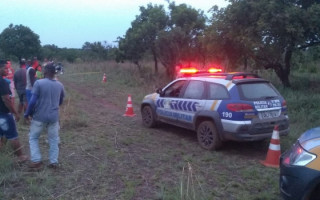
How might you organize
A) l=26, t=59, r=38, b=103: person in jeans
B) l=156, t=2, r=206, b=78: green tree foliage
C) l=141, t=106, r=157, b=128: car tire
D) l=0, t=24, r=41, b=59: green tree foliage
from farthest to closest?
l=0, t=24, r=41, b=59: green tree foliage → l=156, t=2, r=206, b=78: green tree foliage → l=141, t=106, r=157, b=128: car tire → l=26, t=59, r=38, b=103: person in jeans

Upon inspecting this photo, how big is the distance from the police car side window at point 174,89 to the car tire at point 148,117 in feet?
2.58

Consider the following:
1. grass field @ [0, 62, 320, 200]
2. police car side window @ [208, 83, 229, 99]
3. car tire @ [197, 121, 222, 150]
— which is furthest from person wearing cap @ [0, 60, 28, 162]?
police car side window @ [208, 83, 229, 99]

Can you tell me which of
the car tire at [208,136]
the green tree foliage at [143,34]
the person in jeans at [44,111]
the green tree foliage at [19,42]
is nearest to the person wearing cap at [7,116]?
the person in jeans at [44,111]

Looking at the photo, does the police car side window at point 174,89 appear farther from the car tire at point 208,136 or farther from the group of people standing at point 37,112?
the group of people standing at point 37,112

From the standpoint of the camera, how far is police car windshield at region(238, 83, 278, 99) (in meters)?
7.19

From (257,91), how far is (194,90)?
1.52m

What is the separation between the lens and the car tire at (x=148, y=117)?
9.69 meters

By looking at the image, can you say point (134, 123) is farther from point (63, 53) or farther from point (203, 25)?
point (63, 53)

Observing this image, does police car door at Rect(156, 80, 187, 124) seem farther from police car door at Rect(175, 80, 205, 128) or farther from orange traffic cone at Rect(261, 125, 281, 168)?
orange traffic cone at Rect(261, 125, 281, 168)

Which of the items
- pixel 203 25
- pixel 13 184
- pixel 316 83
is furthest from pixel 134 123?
pixel 203 25

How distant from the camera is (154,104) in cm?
961

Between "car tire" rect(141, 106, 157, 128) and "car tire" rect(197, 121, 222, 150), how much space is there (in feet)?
6.77

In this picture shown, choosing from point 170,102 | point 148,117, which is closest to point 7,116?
point 170,102

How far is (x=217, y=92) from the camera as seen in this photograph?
7.55m
